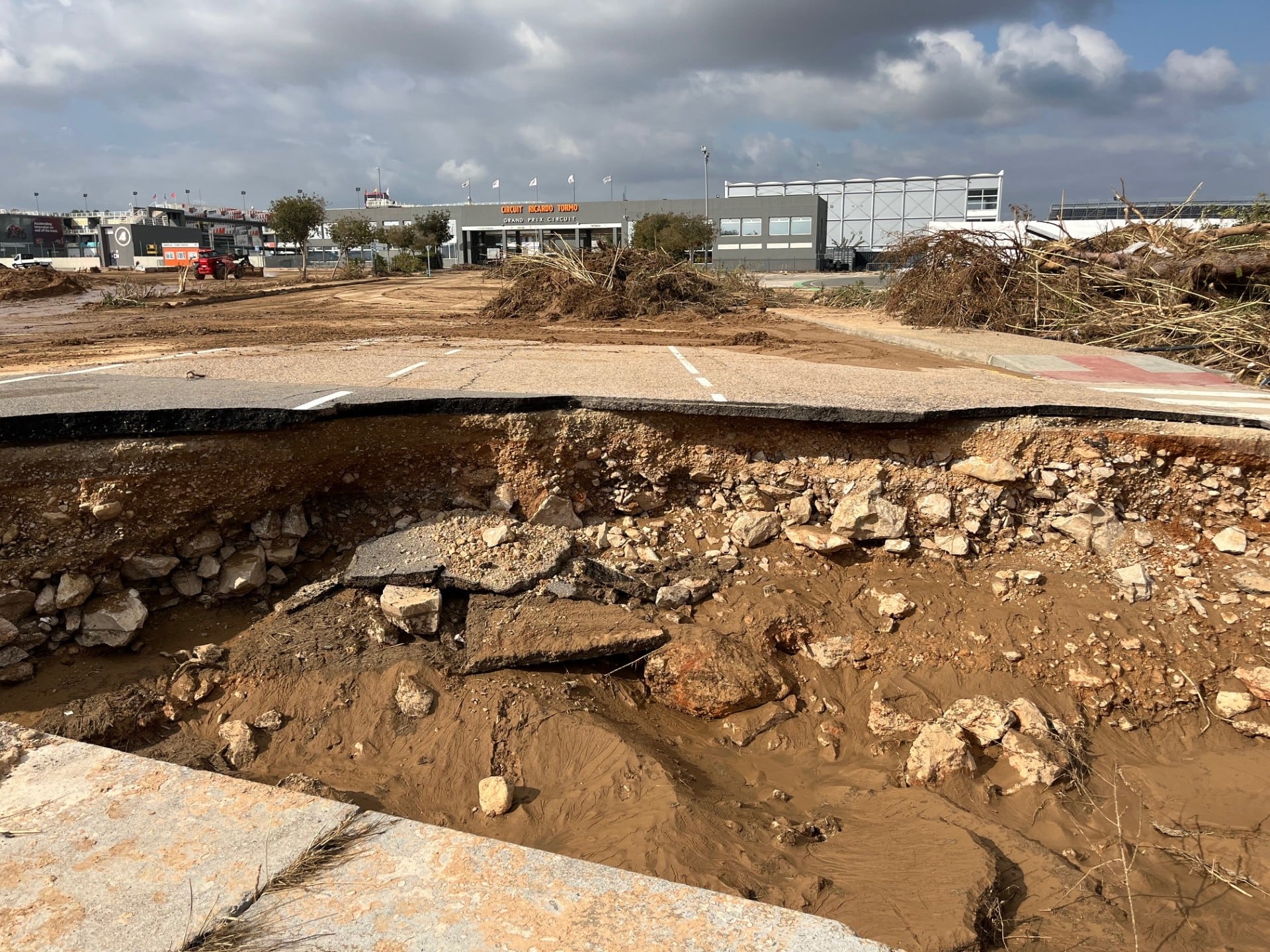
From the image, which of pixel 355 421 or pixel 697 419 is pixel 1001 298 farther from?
pixel 355 421

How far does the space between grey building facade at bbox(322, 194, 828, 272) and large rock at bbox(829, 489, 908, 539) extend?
54906 mm

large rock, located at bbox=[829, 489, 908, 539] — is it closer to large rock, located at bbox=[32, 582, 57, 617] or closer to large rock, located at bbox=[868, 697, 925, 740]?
large rock, located at bbox=[868, 697, 925, 740]

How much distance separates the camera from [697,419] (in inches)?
236

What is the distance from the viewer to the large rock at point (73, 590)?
4406 millimetres

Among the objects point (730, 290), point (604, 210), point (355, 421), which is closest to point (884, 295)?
point (730, 290)

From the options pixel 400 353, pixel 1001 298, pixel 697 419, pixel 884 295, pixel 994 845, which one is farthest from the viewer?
pixel 884 295

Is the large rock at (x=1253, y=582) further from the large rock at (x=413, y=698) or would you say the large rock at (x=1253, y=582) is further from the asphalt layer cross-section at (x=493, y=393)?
the large rock at (x=413, y=698)

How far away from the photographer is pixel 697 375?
8.27 meters

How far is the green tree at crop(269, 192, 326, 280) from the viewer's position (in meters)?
45.7

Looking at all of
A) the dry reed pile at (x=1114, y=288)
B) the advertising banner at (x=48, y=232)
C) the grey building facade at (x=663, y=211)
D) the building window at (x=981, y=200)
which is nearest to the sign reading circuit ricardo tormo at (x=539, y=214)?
the grey building facade at (x=663, y=211)

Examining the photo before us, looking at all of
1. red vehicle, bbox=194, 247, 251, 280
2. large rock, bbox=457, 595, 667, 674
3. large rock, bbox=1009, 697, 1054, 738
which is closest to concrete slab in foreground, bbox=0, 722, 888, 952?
large rock, bbox=457, 595, 667, 674

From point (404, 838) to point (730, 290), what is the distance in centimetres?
2157

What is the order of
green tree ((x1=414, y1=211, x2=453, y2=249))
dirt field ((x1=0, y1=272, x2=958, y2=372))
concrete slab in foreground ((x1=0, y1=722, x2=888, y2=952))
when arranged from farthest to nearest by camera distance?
green tree ((x1=414, y1=211, x2=453, y2=249)) < dirt field ((x1=0, y1=272, x2=958, y2=372)) < concrete slab in foreground ((x1=0, y1=722, x2=888, y2=952))

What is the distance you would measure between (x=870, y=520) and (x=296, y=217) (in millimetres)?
48542
